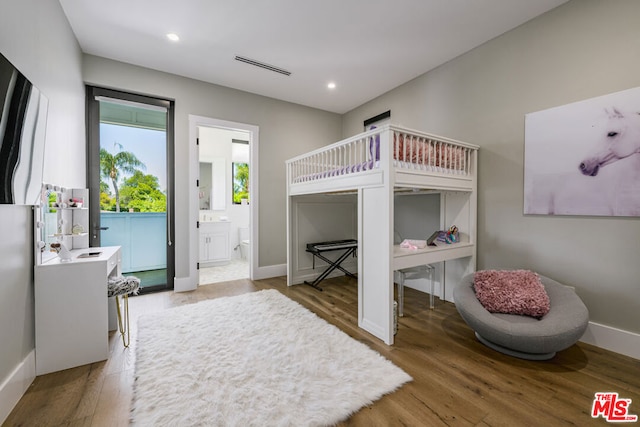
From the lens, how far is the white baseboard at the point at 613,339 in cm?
190

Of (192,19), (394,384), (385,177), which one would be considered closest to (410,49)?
(385,177)

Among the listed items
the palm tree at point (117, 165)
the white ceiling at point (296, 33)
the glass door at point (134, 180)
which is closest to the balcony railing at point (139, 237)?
the glass door at point (134, 180)

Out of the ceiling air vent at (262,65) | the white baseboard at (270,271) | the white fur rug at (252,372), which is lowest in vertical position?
the white fur rug at (252,372)

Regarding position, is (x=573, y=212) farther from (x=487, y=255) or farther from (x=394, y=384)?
(x=394, y=384)

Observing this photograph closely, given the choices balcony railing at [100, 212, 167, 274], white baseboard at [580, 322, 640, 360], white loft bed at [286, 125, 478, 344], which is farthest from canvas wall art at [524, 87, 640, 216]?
balcony railing at [100, 212, 167, 274]

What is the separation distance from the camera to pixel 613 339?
1981 mm

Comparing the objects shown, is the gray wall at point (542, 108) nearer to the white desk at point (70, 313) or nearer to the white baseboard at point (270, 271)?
the white baseboard at point (270, 271)

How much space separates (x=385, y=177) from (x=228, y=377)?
1782mm

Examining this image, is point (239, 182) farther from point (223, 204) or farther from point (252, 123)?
point (252, 123)

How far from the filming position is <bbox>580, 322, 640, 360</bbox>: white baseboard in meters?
1.90

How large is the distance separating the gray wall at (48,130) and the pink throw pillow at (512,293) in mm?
3015

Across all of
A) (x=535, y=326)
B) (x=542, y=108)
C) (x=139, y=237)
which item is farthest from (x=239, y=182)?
(x=535, y=326)

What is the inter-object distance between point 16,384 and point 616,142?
4.16 m

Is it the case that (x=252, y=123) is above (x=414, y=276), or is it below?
above
